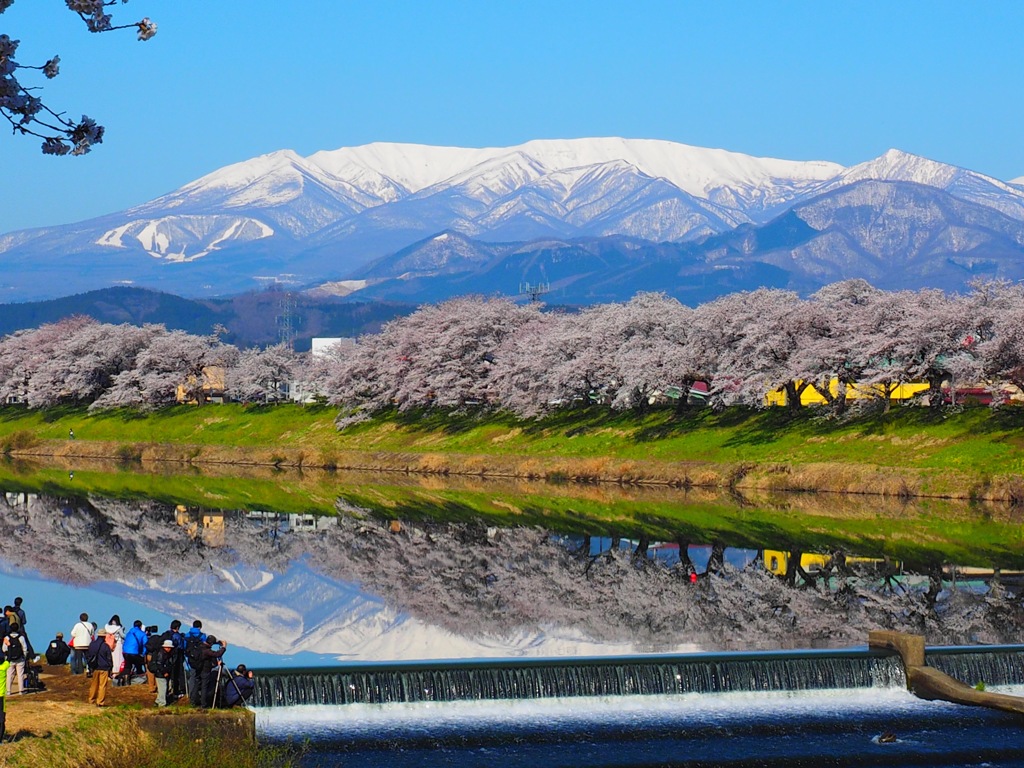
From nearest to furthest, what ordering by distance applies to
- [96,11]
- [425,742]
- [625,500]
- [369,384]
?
[96,11] < [425,742] < [625,500] < [369,384]

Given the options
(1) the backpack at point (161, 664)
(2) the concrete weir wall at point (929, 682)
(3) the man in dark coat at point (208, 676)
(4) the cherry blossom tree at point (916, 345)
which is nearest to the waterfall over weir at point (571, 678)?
(2) the concrete weir wall at point (929, 682)

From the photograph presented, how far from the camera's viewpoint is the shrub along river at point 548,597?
101 ft

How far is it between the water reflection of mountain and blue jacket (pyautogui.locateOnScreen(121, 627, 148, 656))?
27.7 ft

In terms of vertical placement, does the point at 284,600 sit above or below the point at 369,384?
below

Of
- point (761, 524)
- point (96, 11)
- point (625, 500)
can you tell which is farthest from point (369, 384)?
point (96, 11)

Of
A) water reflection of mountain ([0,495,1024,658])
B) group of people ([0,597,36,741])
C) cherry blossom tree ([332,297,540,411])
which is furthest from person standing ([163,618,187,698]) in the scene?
cherry blossom tree ([332,297,540,411])

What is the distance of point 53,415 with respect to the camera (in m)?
131

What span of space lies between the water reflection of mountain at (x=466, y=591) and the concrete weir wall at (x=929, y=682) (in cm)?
323

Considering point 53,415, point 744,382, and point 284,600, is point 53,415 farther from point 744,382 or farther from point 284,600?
point 284,600

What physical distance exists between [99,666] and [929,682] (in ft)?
60.7

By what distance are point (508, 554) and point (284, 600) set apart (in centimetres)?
1050

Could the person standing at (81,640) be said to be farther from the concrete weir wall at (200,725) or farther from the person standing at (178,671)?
the concrete weir wall at (200,725)

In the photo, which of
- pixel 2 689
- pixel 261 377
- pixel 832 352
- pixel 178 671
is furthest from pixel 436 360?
pixel 2 689

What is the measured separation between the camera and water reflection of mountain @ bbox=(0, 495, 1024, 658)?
4003 centimetres
